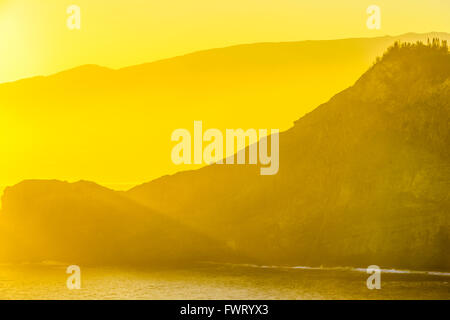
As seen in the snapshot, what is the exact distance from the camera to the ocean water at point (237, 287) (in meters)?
105

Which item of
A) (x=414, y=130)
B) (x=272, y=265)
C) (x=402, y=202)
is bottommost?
(x=272, y=265)

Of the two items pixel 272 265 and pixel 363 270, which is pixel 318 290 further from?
pixel 272 265

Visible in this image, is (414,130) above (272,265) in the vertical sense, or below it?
above

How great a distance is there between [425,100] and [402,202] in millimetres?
37133

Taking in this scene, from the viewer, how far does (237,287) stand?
121 metres

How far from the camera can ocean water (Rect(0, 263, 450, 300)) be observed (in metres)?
105

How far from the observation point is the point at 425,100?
196625mm
